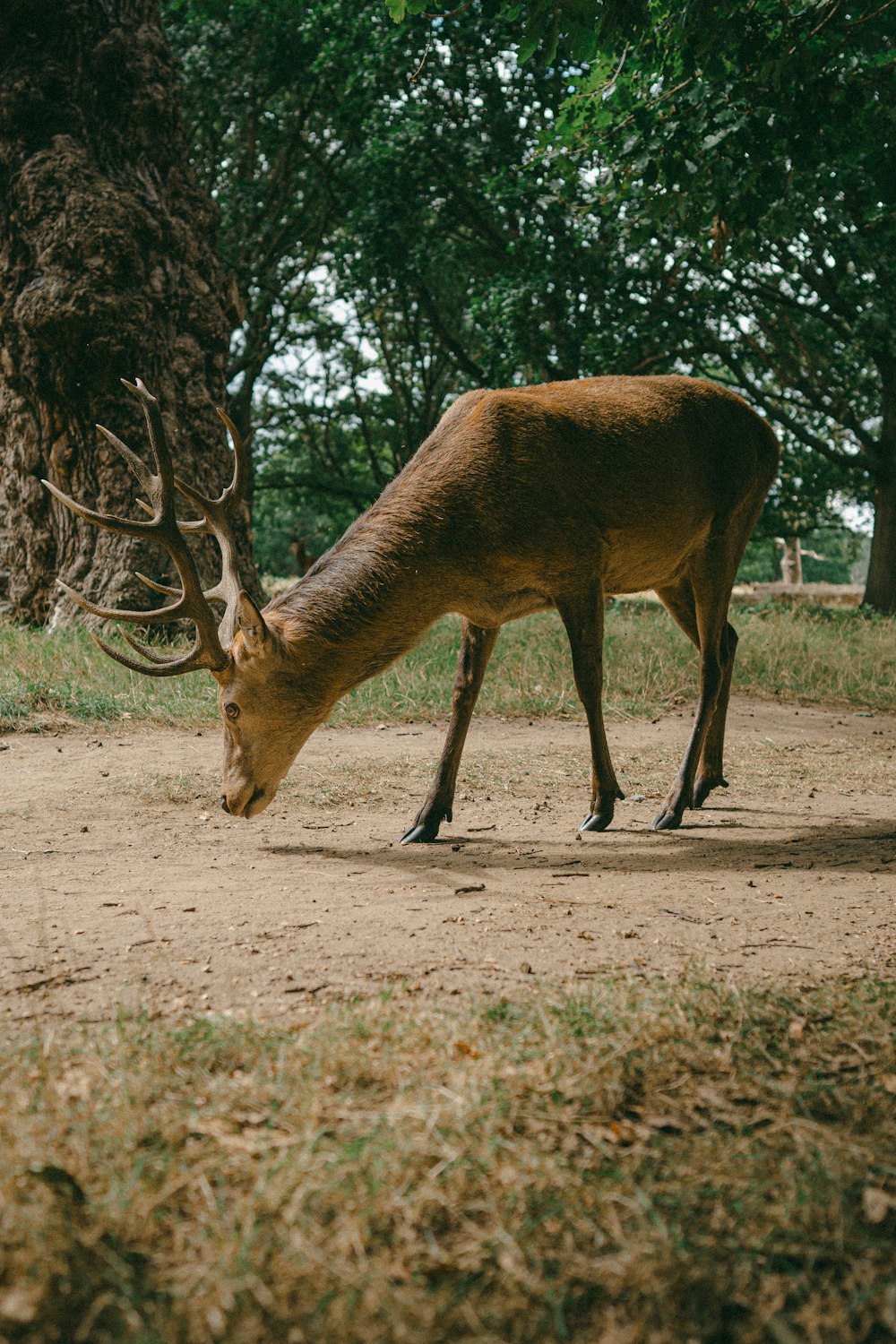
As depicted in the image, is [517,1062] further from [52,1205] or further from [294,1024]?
[52,1205]

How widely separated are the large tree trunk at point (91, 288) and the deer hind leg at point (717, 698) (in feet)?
14.8

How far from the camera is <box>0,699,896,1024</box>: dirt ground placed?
305 centimetres

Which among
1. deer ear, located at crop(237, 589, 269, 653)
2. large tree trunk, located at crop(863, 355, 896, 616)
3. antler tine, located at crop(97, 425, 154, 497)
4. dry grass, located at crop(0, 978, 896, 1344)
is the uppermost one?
large tree trunk, located at crop(863, 355, 896, 616)

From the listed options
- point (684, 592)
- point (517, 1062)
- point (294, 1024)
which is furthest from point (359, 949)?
point (684, 592)

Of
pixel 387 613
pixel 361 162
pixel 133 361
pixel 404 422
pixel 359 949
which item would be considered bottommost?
pixel 359 949

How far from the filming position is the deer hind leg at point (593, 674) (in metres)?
5.01

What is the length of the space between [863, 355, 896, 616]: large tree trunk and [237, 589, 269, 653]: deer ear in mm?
13686

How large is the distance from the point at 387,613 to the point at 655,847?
61.4 inches

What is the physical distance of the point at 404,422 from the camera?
20.8 metres

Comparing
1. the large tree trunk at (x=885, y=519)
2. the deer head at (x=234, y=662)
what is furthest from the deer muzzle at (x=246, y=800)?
the large tree trunk at (x=885, y=519)

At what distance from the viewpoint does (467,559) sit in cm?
480

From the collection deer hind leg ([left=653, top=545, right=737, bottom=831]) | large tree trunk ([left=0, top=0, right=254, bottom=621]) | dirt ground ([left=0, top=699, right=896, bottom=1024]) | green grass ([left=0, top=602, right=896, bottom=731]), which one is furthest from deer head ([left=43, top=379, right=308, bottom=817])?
large tree trunk ([left=0, top=0, right=254, bottom=621])

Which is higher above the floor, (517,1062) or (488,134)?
(488,134)

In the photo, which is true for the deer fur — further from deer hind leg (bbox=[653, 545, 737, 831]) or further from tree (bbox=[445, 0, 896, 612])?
tree (bbox=[445, 0, 896, 612])
